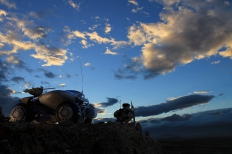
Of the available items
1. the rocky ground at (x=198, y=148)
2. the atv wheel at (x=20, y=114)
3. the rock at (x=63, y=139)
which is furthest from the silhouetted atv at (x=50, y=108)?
the rocky ground at (x=198, y=148)

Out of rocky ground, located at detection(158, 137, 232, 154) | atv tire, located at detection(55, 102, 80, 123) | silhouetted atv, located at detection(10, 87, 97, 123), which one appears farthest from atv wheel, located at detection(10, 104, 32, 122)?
rocky ground, located at detection(158, 137, 232, 154)

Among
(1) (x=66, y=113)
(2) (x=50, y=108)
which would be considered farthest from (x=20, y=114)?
(1) (x=66, y=113)

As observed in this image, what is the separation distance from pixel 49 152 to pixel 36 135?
80 cm

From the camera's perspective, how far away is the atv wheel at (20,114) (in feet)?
39.6

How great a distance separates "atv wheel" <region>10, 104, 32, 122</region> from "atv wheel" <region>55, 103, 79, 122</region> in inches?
87.4

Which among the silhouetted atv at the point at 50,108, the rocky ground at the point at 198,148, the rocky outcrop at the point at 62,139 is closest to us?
the rocky outcrop at the point at 62,139

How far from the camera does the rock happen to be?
6340 millimetres

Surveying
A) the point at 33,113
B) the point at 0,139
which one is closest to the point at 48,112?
the point at 33,113

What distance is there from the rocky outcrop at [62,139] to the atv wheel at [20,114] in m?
4.68

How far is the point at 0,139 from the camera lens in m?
6.14

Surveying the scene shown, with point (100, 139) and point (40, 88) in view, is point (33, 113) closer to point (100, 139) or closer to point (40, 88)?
point (40, 88)

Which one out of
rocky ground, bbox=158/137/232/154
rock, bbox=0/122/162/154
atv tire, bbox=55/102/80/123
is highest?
atv tire, bbox=55/102/80/123

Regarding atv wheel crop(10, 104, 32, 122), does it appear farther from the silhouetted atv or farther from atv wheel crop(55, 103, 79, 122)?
atv wheel crop(55, 103, 79, 122)

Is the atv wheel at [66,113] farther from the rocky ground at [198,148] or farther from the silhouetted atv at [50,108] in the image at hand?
the rocky ground at [198,148]
